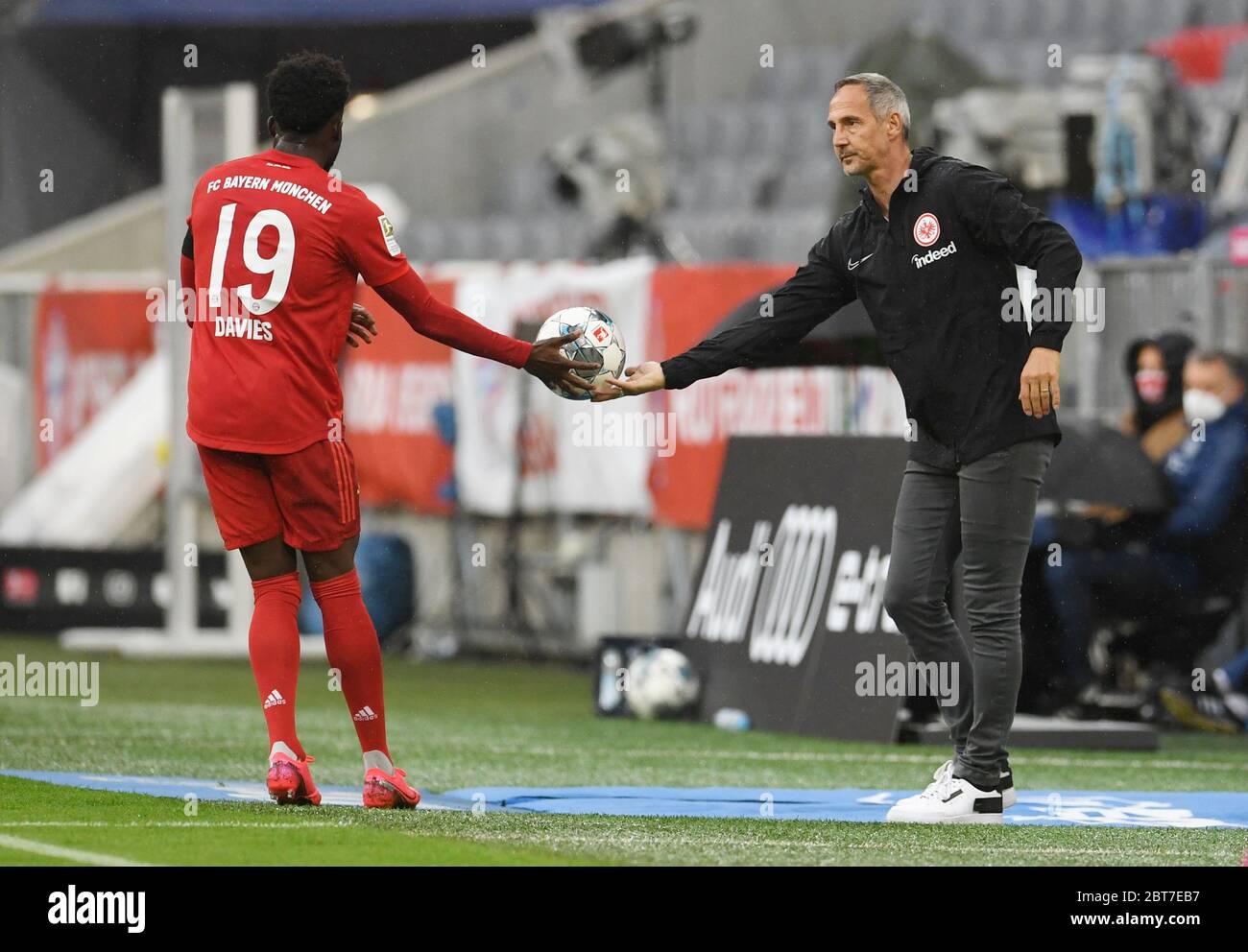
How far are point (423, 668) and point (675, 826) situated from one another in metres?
8.81

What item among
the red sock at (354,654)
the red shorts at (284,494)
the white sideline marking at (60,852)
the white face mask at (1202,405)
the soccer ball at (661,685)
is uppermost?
the white face mask at (1202,405)

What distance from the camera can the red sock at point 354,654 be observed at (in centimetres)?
795

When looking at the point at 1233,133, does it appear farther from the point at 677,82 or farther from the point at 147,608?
the point at 147,608

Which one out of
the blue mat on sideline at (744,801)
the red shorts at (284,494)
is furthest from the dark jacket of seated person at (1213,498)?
the red shorts at (284,494)

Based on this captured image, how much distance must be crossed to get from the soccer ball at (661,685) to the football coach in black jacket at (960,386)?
458 cm

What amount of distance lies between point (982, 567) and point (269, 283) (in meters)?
2.51

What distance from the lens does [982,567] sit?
25.8 ft

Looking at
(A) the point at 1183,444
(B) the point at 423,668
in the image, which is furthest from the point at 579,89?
(A) the point at 1183,444

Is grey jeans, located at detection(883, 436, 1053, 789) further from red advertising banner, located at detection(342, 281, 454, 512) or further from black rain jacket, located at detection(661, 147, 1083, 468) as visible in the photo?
red advertising banner, located at detection(342, 281, 454, 512)

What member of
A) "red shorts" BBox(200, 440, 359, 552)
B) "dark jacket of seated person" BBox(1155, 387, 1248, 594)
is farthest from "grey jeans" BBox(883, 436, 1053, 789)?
"dark jacket of seated person" BBox(1155, 387, 1248, 594)

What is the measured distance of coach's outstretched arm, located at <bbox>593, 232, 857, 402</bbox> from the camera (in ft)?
27.7

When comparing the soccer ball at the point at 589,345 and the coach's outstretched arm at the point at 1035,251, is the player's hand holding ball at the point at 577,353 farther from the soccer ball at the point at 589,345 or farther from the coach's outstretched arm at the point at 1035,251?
the coach's outstretched arm at the point at 1035,251

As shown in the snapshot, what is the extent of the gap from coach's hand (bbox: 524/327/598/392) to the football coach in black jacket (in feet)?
3.30

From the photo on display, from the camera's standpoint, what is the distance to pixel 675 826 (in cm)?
761
